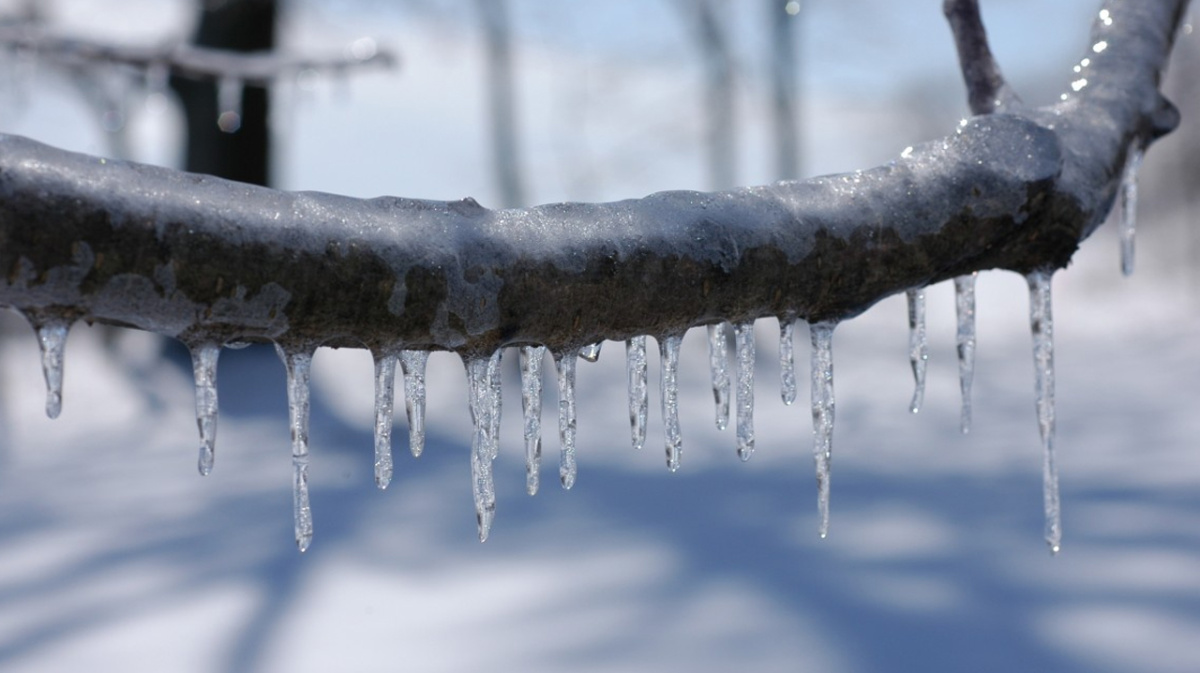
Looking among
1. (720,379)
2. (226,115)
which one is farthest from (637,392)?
(226,115)

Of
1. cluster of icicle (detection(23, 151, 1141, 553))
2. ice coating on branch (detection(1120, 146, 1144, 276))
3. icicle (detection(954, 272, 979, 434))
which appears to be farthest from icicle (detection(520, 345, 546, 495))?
ice coating on branch (detection(1120, 146, 1144, 276))

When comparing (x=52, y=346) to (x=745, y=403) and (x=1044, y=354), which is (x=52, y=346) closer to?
(x=745, y=403)

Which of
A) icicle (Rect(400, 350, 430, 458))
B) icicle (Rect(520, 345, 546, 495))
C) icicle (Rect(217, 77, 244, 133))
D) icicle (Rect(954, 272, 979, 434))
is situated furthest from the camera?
icicle (Rect(217, 77, 244, 133))

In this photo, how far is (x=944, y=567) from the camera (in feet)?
11.3

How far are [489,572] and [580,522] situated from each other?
0.64 meters

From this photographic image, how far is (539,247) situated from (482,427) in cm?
59

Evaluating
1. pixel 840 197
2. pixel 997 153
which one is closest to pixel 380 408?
pixel 840 197

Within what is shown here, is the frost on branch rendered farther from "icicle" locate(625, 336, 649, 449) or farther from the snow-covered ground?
A: the snow-covered ground

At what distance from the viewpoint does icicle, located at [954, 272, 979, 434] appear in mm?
1679

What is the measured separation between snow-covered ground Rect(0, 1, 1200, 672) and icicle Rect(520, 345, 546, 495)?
4.52 ft

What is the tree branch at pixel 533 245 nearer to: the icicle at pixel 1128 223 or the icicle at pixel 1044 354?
the icicle at pixel 1044 354

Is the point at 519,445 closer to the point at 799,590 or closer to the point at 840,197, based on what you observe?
the point at 799,590

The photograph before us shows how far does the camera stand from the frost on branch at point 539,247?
2.46 feet

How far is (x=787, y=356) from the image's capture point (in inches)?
61.2
